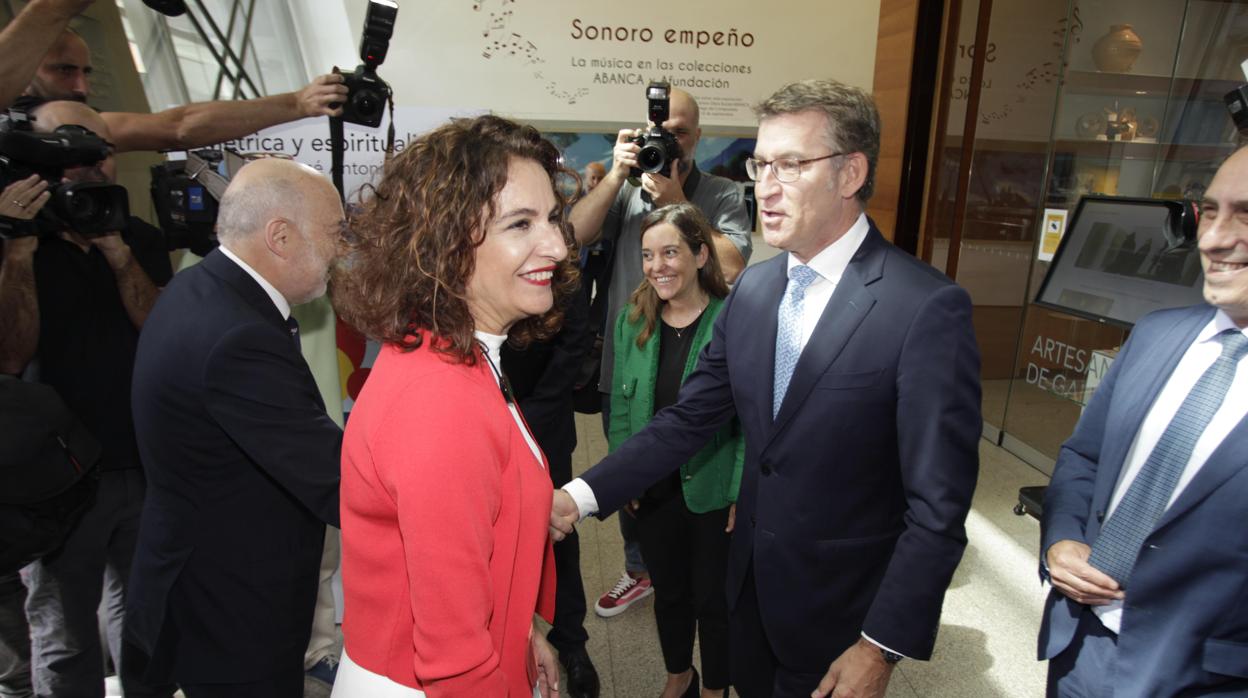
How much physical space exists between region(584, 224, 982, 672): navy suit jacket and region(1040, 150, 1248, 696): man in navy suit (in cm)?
31

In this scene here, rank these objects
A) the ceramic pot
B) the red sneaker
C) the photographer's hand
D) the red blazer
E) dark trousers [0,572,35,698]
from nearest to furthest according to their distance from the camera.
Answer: the red blazer, the photographer's hand, dark trousers [0,572,35,698], the red sneaker, the ceramic pot

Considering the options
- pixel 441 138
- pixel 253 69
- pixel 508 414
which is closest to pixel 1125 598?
pixel 508 414

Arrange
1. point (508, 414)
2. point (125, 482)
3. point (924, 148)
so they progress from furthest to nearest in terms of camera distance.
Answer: point (924, 148) → point (125, 482) → point (508, 414)

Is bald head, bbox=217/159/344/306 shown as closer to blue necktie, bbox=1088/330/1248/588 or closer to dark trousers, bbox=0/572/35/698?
dark trousers, bbox=0/572/35/698

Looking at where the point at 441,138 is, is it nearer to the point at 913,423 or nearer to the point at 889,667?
the point at 913,423

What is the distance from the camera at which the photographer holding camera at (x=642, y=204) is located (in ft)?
8.21

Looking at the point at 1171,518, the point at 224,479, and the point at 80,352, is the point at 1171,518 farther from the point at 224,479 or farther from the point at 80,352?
the point at 80,352

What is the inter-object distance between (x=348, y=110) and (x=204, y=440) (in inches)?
59.8

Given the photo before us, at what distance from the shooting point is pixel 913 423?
127cm

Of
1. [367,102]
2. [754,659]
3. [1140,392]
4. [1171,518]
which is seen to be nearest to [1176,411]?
[1140,392]

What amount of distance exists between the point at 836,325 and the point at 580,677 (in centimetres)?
169

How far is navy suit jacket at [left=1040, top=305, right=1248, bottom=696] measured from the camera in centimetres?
112

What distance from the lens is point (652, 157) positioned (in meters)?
2.48

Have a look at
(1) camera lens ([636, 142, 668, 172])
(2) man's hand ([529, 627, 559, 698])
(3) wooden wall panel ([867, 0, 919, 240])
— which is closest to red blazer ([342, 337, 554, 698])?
(2) man's hand ([529, 627, 559, 698])
